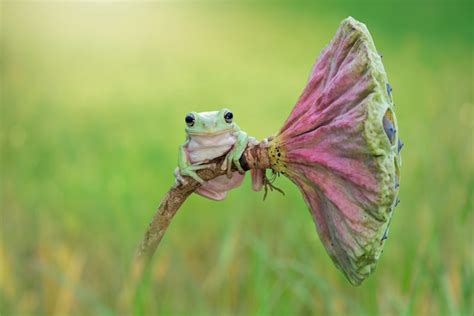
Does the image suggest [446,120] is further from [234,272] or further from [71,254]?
[71,254]

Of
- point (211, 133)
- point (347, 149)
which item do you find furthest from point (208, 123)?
point (347, 149)

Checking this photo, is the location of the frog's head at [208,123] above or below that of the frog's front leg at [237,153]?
above

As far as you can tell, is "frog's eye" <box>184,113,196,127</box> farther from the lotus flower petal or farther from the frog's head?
the lotus flower petal

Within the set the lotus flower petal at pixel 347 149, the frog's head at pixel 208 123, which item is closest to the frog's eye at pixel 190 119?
the frog's head at pixel 208 123

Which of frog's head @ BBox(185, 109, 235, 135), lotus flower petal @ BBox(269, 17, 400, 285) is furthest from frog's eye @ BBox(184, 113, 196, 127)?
lotus flower petal @ BBox(269, 17, 400, 285)

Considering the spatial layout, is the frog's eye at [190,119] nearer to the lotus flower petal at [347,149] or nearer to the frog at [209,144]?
the frog at [209,144]

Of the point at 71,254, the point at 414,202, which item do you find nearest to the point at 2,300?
the point at 71,254

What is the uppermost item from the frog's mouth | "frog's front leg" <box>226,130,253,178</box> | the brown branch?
the frog's mouth

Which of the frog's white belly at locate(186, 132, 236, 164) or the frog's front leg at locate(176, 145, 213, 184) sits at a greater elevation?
the frog's white belly at locate(186, 132, 236, 164)
